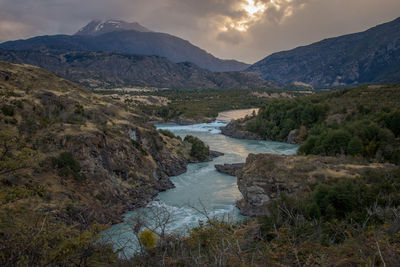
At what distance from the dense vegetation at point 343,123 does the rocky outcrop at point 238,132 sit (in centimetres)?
137

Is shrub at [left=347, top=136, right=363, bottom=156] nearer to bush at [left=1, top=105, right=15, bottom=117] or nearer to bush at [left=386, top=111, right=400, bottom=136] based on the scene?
bush at [left=386, top=111, right=400, bottom=136]

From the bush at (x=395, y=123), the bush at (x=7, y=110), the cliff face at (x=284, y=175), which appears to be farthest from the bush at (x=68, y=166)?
the bush at (x=395, y=123)

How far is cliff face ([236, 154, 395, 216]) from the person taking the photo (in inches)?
872

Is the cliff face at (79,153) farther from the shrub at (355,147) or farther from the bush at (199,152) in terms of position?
the shrub at (355,147)

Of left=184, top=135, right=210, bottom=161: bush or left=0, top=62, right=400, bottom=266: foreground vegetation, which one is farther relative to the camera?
left=184, top=135, right=210, bottom=161: bush

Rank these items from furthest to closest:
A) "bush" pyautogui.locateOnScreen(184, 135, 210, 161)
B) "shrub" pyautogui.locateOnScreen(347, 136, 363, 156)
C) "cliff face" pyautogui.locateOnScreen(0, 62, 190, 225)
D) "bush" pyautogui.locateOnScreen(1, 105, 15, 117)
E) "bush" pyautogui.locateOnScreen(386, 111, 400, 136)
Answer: "bush" pyautogui.locateOnScreen(184, 135, 210, 161)
"bush" pyautogui.locateOnScreen(386, 111, 400, 136)
"shrub" pyautogui.locateOnScreen(347, 136, 363, 156)
"bush" pyautogui.locateOnScreen(1, 105, 15, 117)
"cliff face" pyautogui.locateOnScreen(0, 62, 190, 225)

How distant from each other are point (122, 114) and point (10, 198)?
101 feet

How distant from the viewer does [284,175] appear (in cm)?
2327

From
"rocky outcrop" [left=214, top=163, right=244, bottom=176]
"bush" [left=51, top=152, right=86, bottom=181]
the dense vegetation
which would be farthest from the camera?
the dense vegetation

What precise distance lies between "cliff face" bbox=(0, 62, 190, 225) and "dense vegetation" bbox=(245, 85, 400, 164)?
19.9 meters

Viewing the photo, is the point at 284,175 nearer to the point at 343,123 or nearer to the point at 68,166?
the point at 68,166

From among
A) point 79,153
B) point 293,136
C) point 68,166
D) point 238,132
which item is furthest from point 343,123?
point 68,166

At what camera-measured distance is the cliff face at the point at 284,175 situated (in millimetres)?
22141

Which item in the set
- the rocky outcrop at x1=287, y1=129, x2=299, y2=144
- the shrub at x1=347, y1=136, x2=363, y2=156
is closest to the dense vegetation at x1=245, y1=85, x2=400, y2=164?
the shrub at x1=347, y1=136, x2=363, y2=156
